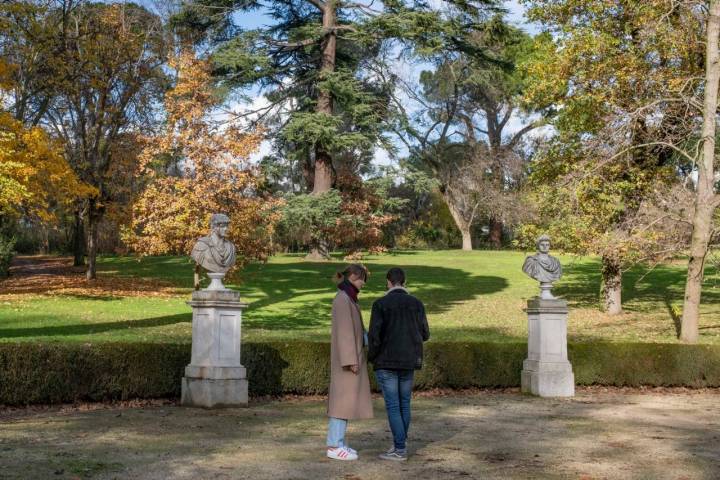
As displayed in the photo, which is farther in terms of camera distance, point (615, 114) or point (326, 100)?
point (326, 100)

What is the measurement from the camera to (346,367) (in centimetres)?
741

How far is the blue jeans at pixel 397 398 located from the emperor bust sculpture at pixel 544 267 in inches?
234

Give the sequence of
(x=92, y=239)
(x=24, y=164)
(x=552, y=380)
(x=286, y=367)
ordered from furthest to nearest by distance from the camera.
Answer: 1. (x=92, y=239)
2. (x=24, y=164)
3. (x=552, y=380)
4. (x=286, y=367)

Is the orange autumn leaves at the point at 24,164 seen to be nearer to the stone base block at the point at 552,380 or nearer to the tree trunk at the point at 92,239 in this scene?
the tree trunk at the point at 92,239

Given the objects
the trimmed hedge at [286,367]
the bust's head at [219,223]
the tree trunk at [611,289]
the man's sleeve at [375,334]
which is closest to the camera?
the man's sleeve at [375,334]

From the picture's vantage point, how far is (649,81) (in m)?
20.0

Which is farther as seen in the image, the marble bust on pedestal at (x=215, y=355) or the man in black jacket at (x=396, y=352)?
the marble bust on pedestal at (x=215, y=355)

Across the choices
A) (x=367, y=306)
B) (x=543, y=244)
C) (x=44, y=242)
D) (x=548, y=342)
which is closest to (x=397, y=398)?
(x=548, y=342)

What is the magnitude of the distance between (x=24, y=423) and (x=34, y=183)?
14904mm

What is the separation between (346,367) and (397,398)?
0.55 m

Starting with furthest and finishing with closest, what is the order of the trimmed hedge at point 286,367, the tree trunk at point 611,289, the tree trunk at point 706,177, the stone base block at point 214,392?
1. the tree trunk at point 611,289
2. the tree trunk at point 706,177
3. the stone base block at point 214,392
4. the trimmed hedge at point 286,367

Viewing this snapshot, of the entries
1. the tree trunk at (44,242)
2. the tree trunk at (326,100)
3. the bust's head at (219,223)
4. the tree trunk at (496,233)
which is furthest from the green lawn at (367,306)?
the tree trunk at (496,233)

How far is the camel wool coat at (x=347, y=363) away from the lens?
7375 mm

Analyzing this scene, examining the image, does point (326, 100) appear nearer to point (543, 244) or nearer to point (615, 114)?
point (615, 114)
